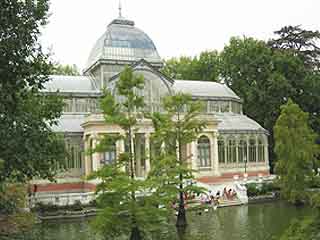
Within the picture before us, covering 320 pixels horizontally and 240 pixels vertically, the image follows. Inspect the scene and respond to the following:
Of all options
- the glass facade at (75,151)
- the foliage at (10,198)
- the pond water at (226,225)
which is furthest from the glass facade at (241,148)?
the foliage at (10,198)

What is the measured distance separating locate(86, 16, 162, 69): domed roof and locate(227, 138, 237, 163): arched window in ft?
30.9

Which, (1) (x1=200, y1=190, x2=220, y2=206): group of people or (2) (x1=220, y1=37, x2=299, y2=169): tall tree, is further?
(2) (x1=220, y1=37, x2=299, y2=169): tall tree

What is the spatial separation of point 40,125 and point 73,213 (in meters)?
15.4

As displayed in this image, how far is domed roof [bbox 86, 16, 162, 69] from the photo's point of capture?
39.8 meters

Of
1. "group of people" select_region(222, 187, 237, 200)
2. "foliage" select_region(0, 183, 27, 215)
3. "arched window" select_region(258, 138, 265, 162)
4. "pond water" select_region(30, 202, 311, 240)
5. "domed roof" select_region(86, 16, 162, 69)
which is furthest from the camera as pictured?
"arched window" select_region(258, 138, 265, 162)

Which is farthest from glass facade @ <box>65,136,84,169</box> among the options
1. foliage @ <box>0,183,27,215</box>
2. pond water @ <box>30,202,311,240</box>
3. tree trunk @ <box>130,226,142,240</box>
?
tree trunk @ <box>130,226,142,240</box>

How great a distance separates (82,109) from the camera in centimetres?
3688

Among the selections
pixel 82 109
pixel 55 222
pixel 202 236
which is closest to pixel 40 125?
pixel 202 236

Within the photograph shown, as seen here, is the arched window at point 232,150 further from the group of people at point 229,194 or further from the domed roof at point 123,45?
the domed roof at point 123,45

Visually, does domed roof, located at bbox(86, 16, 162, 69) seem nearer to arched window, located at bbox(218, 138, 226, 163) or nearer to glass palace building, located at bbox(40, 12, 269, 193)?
glass palace building, located at bbox(40, 12, 269, 193)

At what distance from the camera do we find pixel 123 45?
133 ft

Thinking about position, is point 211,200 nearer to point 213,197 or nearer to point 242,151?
point 213,197

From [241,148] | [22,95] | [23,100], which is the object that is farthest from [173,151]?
[241,148]

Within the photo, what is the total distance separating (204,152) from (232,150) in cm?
327
